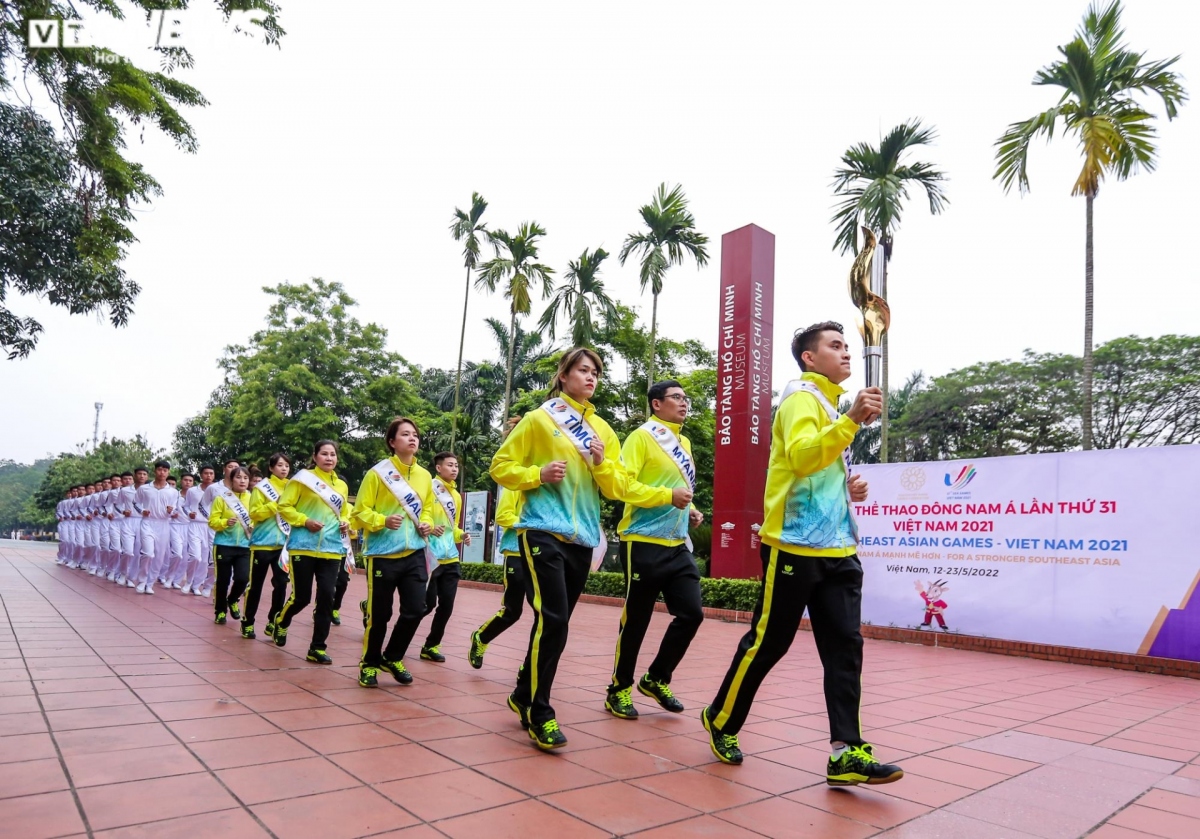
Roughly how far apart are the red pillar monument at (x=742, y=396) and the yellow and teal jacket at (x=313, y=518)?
6519mm

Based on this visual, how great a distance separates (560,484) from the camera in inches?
148

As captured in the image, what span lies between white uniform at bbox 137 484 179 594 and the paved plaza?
5515 millimetres

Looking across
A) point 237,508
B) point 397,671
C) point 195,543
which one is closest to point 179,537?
point 195,543

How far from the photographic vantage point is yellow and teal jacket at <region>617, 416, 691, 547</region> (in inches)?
170

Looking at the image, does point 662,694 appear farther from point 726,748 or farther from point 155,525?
point 155,525

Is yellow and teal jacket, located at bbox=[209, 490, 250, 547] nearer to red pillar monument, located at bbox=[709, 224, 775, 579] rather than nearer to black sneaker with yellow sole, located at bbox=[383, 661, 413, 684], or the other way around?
black sneaker with yellow sole, located at bbox=[383, 661, 413, 684]

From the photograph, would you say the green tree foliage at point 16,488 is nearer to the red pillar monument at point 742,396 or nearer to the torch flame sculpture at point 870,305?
the red pillar monument at point 742,396

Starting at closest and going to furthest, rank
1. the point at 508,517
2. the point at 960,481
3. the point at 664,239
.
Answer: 1. the point at 508,517
2. the point at 960,481
3. the point at 664,239

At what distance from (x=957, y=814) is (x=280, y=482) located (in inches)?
235

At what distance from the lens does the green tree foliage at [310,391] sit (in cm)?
2438

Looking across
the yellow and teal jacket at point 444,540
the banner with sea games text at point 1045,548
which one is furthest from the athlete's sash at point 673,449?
the banner with sea games text at point 1045,548

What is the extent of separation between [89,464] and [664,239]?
123ft

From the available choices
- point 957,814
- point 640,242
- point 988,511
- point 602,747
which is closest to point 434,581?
point 602,747

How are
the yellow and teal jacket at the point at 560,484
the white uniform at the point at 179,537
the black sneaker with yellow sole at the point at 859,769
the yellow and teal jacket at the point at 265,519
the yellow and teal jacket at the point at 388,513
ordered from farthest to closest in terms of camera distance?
the white uniform at the point at 179,537
the yellow and teal jacket at the point at 265,519
the yellow and teal jacket at the point at 388,513
the yellow and teal jacket at the point at 560,484
the black sneaker with yellow sole at the point at 859,769
